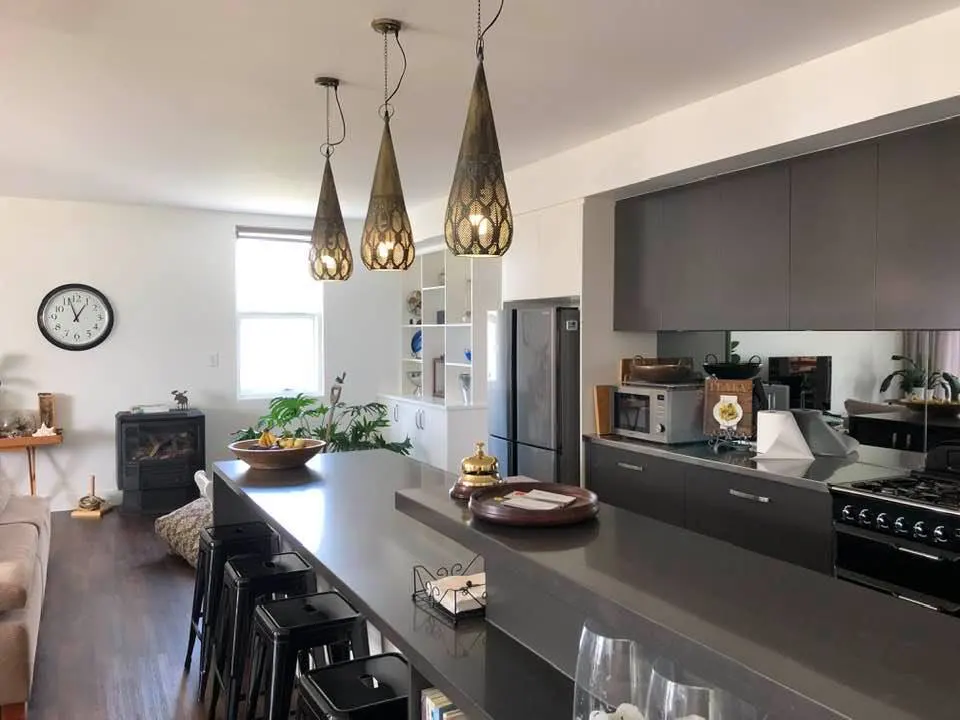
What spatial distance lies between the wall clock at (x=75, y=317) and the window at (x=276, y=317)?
3.60 ft

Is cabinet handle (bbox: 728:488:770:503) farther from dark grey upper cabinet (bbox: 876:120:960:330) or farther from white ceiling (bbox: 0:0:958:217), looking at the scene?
white ceiling (bbox: 0:0:958:217)

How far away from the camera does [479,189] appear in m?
2.04

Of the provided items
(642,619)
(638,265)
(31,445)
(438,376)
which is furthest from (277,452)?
(438,376)

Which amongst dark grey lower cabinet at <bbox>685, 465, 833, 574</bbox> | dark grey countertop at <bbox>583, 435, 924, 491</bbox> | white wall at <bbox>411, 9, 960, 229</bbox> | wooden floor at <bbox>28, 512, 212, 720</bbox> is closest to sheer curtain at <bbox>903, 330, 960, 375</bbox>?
dark grey countertop at <bbox>583, 435, 924, 491</bbox>

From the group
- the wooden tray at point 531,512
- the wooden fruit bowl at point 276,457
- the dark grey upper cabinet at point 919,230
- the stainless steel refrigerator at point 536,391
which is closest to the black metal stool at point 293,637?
the wooden tray at point 531,512

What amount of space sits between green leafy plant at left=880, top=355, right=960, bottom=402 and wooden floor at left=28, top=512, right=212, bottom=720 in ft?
10.4

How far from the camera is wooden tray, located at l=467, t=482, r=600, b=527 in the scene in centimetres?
166

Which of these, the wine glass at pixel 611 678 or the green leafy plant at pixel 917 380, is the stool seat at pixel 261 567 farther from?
the green leafy plant at pixel 917 380

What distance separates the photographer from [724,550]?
1.59 metres

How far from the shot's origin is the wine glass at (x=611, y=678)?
108cm

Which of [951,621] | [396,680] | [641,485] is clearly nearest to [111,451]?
[641,485]

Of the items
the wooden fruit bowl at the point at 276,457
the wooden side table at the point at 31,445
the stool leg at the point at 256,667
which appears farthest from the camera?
the wooden side table at the point at 31,445

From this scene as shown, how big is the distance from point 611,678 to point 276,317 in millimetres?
6334

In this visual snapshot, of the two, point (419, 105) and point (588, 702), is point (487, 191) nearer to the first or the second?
point (588, 702)
